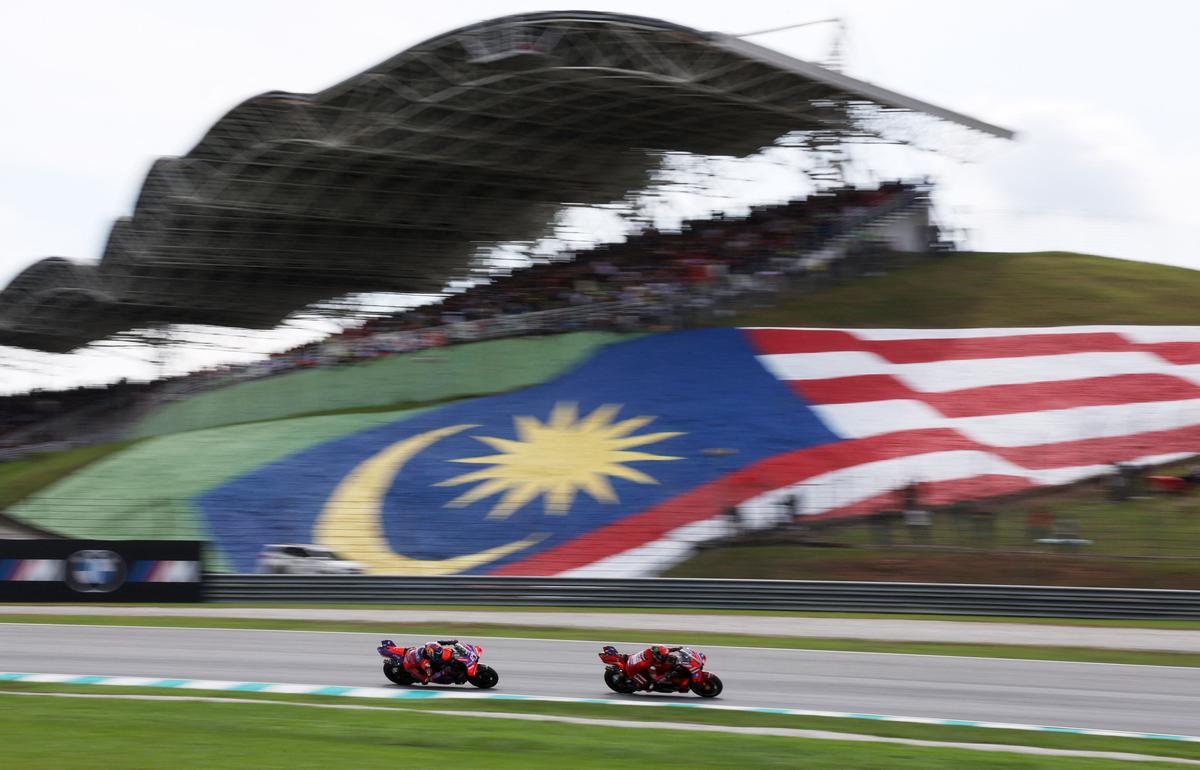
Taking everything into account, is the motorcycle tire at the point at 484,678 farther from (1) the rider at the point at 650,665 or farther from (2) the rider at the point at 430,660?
(1) the rider at the point at 650,665

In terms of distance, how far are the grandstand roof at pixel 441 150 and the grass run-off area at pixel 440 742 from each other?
23277 millimetres

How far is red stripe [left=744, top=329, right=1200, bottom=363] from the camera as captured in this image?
3250 centimetres

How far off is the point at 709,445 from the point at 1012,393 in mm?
7920

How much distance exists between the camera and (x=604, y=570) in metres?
25.1

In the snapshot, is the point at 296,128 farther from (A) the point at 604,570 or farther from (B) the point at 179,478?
(A) the point at 604,570

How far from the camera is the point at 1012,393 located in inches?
1224

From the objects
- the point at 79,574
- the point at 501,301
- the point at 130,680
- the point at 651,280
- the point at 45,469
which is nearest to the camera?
the point at 130,680

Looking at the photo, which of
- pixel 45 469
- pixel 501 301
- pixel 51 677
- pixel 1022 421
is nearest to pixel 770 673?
pixel 51 677

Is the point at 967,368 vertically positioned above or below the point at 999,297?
below

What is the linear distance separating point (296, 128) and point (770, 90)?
13066 mm

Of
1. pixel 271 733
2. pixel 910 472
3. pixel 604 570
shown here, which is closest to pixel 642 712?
pixel 271 733

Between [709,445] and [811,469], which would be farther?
[709,445]

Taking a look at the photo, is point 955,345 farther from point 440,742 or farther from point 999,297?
point 440,742

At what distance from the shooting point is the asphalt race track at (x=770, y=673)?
12.1 metres
